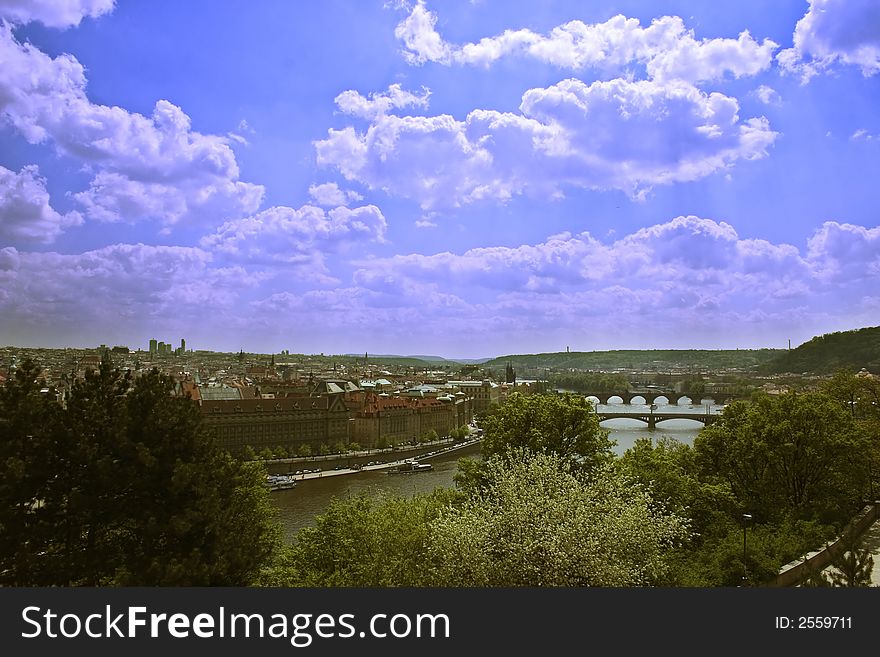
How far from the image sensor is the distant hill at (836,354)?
3594cm

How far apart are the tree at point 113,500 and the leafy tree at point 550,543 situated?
213 centimetres

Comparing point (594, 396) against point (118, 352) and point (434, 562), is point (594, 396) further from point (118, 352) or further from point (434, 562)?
point (434, 562)

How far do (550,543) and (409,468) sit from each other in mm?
23500

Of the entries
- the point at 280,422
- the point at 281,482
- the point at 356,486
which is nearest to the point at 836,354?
the point at 356,486

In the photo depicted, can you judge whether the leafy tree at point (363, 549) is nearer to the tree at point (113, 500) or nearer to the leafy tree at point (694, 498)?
the tree at point (113, 500)

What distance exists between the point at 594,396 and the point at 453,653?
5475cm

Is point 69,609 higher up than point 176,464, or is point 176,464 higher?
point 176,464

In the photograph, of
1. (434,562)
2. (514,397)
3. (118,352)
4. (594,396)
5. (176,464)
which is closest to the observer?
(176,464)

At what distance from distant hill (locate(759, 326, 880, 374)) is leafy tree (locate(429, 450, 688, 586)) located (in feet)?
98.1

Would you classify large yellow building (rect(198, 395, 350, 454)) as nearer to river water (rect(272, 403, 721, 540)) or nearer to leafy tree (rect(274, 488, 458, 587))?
river water (rect(272, 403, 721, 540))

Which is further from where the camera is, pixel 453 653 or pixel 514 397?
pixel 514 397

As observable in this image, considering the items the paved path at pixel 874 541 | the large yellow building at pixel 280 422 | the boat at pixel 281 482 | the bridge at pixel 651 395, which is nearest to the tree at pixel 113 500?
the paved path at pixel 874 541

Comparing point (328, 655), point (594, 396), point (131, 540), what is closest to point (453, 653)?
point (328, 655)

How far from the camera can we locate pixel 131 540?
19.2ft
